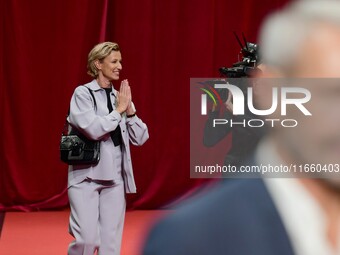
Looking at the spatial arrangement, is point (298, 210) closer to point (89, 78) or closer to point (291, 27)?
point (291, 27)

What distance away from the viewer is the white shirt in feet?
1.29

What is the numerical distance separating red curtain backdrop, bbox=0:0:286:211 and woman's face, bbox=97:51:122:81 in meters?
2.58

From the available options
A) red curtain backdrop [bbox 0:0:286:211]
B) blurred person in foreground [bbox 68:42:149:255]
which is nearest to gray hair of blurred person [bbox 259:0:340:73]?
blurred person in foreground [bbox 68:42:149:255]

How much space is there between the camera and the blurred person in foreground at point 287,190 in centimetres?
38

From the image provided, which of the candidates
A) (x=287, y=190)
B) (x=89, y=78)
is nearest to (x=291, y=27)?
(x=287, y=190)

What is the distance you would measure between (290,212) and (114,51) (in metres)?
2.95

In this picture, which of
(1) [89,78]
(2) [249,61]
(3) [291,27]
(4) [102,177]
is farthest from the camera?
(1) [89,78]

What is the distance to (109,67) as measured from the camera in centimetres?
322

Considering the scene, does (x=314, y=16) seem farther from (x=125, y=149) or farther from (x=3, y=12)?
(x=3, y=12)

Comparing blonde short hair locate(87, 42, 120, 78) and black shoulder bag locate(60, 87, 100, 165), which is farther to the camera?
blonde short hair locate(87, 42, 120, 78)

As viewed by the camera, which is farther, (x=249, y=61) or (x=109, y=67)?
(x=109, y=67)

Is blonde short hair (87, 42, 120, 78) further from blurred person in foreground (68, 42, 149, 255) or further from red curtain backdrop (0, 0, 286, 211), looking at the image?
red curtain backdrop (0, 0, 286, 211)

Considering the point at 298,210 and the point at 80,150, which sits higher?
the point at 298,210

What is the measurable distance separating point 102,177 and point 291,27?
2720 mm
